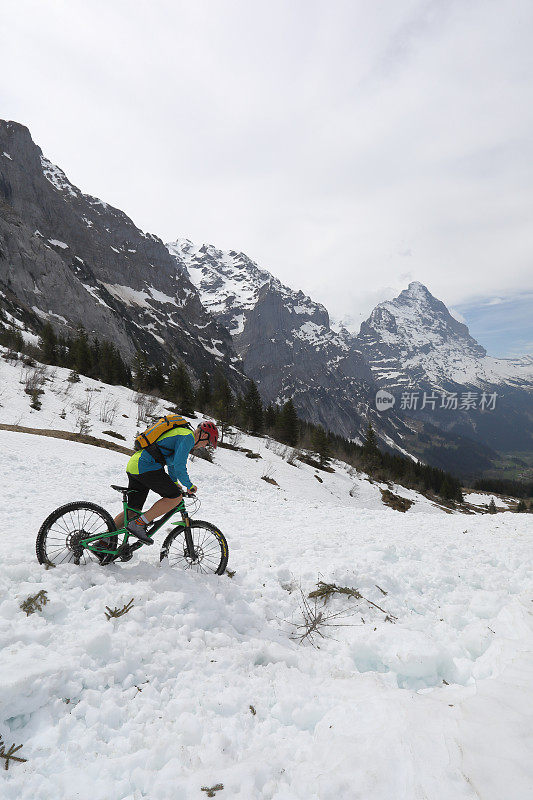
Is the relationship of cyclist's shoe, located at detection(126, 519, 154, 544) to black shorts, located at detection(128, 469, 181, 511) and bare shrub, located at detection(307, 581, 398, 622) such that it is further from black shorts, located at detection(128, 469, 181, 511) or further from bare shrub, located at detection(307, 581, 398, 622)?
bare shrub, located at detection(307, 581, 398, 622)

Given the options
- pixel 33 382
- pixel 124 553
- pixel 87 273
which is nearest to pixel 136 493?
pixel 124 553

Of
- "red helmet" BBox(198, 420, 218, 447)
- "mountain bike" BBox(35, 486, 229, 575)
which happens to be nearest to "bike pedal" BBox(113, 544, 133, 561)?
"mountain bike" BBox(35, 486, 229, 575)

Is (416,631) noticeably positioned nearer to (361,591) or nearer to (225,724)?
(361,591)

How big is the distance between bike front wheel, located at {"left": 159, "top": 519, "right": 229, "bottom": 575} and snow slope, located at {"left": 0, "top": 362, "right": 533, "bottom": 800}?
9.0 inches

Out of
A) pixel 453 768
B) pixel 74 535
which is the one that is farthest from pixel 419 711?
pixel 74 535

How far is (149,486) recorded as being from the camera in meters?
5.28

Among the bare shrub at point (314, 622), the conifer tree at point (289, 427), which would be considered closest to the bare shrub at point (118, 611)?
the bare shrub at point (314, 622)

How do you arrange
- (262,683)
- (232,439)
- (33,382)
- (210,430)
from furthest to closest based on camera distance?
(232,439) → (33,382) → (210,430) → (262,683)

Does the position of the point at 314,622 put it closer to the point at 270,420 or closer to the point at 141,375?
the point at 141,375

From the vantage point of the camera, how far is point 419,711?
311 cm

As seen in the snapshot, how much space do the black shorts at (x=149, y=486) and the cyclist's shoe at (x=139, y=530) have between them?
22cm

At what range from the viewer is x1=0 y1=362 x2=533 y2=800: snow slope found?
2527mm

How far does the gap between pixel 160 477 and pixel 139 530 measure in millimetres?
839

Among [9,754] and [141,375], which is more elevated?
[141,375]
